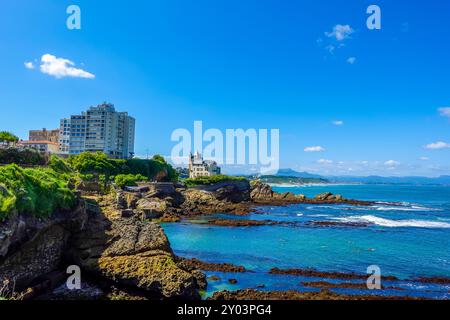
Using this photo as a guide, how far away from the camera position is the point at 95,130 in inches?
4131

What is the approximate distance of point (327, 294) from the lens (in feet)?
68.9

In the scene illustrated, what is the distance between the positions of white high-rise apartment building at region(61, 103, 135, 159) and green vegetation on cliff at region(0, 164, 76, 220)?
85.4 m

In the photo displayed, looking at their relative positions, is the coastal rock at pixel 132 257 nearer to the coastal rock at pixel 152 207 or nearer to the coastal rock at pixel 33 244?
the coastal rock at pixel 33 244

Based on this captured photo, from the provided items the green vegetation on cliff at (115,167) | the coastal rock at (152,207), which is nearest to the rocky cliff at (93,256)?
the coastal rock at (152,207)

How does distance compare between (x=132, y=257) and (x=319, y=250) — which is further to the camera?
(x=319, y=250)

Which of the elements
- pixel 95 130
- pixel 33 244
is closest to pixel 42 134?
pixel 95 130

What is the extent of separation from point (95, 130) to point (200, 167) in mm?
44825

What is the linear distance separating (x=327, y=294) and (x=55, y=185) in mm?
17023

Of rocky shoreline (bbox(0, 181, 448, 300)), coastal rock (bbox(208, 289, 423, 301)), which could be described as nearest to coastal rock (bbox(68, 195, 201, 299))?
rocky shoreline (bbox(0, 181, 448, 300))

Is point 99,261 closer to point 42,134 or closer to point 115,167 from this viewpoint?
point 115,167

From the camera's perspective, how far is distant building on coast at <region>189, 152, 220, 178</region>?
136m
